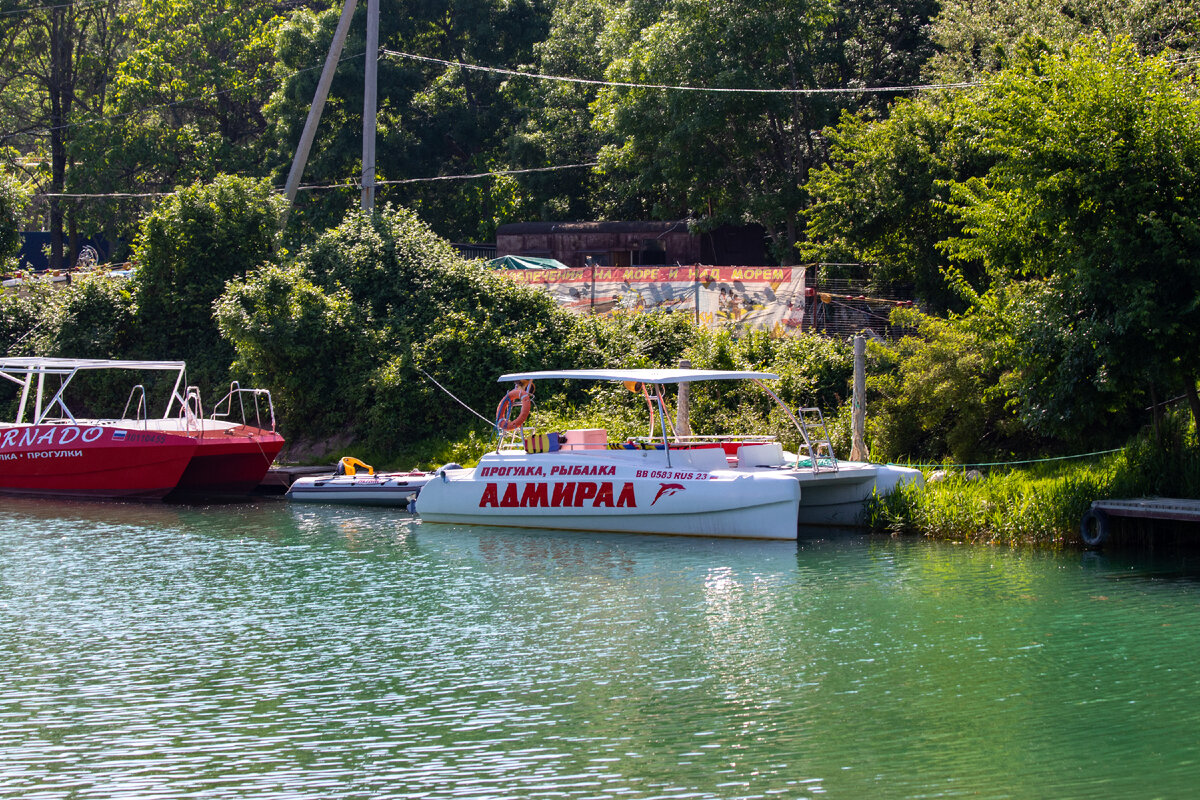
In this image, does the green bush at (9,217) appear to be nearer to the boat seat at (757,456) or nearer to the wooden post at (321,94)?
the wooden post at (321,94)

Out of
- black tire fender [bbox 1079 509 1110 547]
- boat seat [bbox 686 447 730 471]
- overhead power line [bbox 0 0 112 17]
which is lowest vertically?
black tire fender [bbox 1079 509 1110 547]

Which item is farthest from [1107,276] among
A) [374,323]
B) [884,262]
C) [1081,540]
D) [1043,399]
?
[374,323]

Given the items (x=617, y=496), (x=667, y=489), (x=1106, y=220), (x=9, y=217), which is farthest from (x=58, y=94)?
(x=1106, y=220)

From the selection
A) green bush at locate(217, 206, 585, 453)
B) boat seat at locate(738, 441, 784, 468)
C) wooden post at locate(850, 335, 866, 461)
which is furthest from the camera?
green bush at locate(217, 206, 585, 453)

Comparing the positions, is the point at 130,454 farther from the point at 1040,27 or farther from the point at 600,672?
the point at 1040,27

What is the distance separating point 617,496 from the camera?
20.4 metres

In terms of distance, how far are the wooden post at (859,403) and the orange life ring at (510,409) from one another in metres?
5.70

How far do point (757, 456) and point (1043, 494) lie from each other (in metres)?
4.43

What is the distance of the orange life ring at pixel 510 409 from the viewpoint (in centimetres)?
2180

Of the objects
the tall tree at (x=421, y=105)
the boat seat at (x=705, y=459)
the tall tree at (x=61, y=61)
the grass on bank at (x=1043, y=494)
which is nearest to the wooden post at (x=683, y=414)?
the boat seat at (x=705, y=459)

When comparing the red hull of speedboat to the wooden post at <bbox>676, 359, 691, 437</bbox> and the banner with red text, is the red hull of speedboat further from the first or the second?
the wooden post at <bbox>676, 359, 691, 437</bbox>

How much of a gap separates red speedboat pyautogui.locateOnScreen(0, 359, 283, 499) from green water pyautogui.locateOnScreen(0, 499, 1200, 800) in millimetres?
6147

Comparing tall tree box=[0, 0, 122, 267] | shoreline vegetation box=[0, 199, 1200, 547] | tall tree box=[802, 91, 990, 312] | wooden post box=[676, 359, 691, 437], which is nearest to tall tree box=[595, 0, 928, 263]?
tall tree box=[802, 91, 990, 312]

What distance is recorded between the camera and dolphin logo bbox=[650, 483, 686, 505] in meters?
19.8
